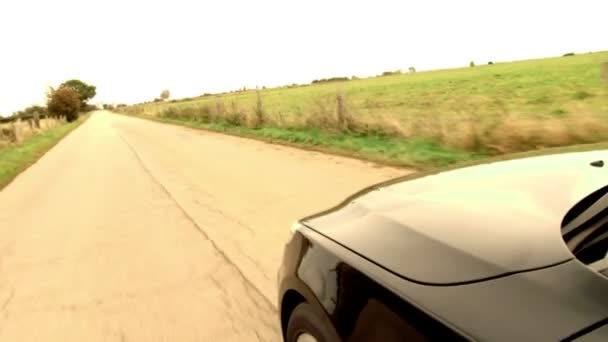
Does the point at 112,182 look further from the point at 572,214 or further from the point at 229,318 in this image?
the point at 572,214

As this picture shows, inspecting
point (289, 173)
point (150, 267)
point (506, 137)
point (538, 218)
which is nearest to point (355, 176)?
point (289, 173)

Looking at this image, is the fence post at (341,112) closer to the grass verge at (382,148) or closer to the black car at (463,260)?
the grass verge at (382,148)

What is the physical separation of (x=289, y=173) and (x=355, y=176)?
4.36 feet

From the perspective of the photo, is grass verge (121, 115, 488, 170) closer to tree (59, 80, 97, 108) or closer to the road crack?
the road crack

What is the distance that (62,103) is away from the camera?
68312 mm

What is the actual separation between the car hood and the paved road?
1.44 metres

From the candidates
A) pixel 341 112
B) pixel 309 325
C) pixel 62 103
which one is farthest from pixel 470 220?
pixel 62 103

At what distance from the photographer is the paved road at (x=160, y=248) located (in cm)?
331

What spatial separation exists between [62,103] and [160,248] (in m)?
72.3

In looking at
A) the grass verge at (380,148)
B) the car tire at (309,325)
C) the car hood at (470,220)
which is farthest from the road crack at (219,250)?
the grass verge at (380,148)

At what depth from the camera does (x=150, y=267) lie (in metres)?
4.37

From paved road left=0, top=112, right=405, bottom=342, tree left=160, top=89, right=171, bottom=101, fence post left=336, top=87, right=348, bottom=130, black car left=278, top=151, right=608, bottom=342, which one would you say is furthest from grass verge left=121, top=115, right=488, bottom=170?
tree left=160, top=89, right=171, bottom=101

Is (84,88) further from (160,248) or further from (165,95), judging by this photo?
(160,248)

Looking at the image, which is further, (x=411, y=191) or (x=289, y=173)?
(x=289, y=173)
